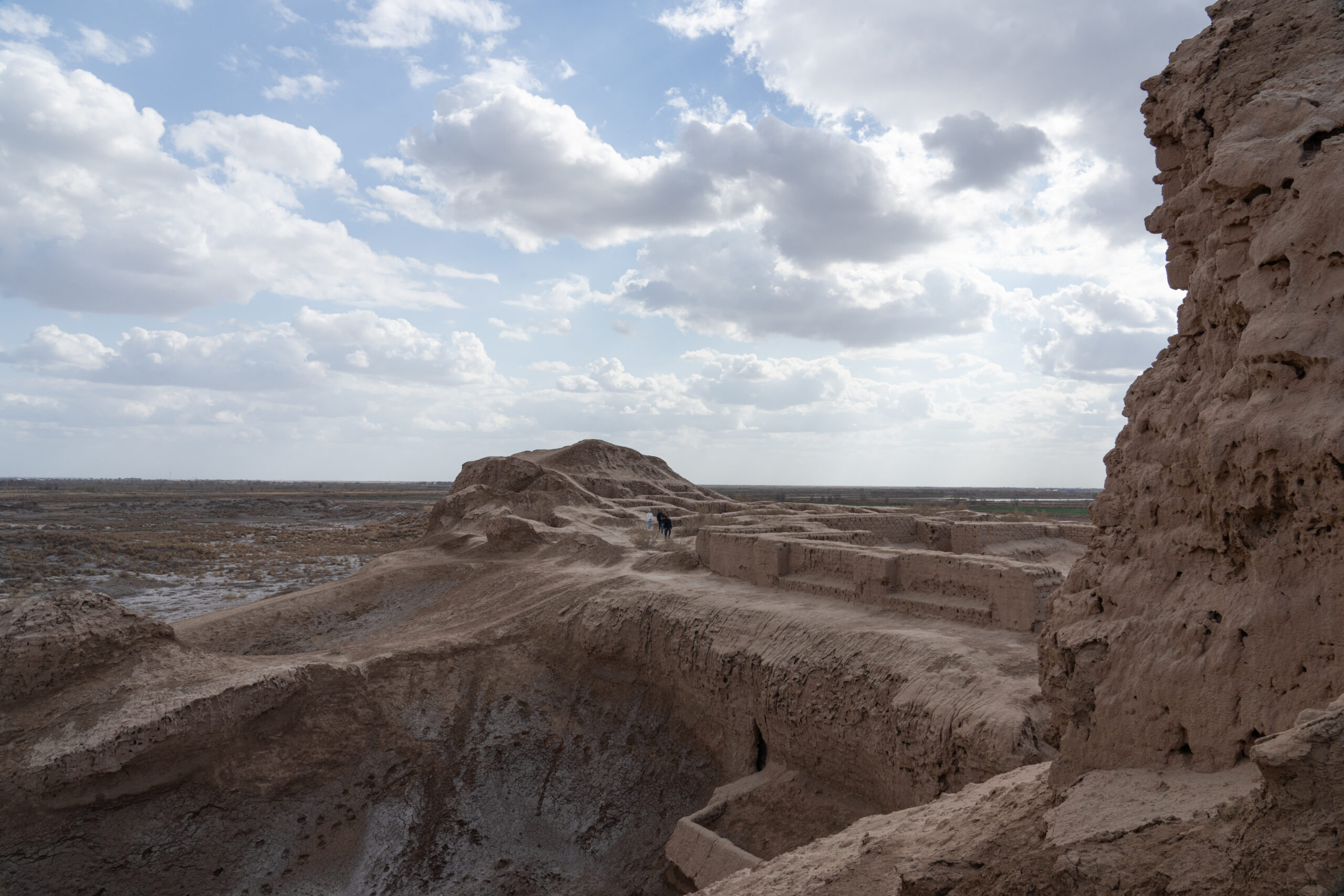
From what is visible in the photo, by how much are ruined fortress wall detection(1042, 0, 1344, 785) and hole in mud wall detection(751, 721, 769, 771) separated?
6201 mm

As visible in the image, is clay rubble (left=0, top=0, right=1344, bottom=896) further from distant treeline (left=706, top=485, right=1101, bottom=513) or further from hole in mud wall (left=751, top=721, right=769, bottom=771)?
distant treeline (left=706, top=485, right=1101, bottom=513)

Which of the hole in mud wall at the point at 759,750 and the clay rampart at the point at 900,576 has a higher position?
the clay rampart at the point at 900,576

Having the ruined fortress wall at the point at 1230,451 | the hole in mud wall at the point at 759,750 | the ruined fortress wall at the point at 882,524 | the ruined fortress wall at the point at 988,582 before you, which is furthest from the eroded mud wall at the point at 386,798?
the ruined fortress wall at the point at 1230,451

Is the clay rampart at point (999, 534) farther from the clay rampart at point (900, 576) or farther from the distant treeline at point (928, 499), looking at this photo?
the distant treeline at point (928, 499)

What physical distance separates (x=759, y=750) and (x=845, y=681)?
187 centimetres

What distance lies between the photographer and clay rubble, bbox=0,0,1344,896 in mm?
2570

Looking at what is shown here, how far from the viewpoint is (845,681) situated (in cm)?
799

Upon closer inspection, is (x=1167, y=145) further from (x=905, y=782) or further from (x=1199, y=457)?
(x=905, y=782)

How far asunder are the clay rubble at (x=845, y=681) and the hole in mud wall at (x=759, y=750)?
37 mm

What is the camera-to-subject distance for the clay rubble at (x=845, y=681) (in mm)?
2570

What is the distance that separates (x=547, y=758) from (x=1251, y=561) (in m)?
9.72

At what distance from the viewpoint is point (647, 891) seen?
8.70 meters

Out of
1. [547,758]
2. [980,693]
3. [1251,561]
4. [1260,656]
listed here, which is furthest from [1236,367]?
[547,758]

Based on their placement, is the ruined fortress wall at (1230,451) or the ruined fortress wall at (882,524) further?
the ruined fortress wall at (882,524)
